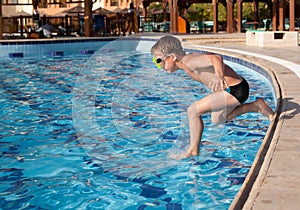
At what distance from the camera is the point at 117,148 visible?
575cm

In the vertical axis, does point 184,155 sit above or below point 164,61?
below

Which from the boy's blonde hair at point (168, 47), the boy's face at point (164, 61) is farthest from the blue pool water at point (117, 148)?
the boy's blonde hair at point (168, 47)

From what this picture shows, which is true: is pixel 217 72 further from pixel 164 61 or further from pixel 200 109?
pixel 164 61

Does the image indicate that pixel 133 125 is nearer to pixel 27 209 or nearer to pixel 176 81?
pixel 27 209

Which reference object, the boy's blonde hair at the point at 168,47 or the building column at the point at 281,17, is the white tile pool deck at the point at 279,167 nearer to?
the boy's blonde hair at the point at 168,47

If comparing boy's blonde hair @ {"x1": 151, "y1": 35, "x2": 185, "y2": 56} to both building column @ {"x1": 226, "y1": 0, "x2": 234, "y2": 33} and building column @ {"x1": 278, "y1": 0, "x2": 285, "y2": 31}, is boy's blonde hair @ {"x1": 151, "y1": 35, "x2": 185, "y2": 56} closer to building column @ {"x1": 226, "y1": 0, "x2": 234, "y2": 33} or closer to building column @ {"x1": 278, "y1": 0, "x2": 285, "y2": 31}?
building column @ {"x1": 278, "y1": 0, "x2": 285, "y2": 31}

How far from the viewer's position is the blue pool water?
4.18 meters

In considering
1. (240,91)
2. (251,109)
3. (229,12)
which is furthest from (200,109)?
(229,12)

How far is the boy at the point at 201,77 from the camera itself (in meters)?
4.52

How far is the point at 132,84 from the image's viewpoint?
10570 millimetres

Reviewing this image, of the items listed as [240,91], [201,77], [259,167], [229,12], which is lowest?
[259,167]

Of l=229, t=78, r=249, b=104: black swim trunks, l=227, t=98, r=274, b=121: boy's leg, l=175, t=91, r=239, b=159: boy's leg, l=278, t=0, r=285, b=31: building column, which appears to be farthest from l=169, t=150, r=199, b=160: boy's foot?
l=278, t=0, r=285, b=31: building column

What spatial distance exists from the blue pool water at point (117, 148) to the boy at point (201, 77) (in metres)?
0.48

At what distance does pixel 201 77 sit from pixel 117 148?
159cm
